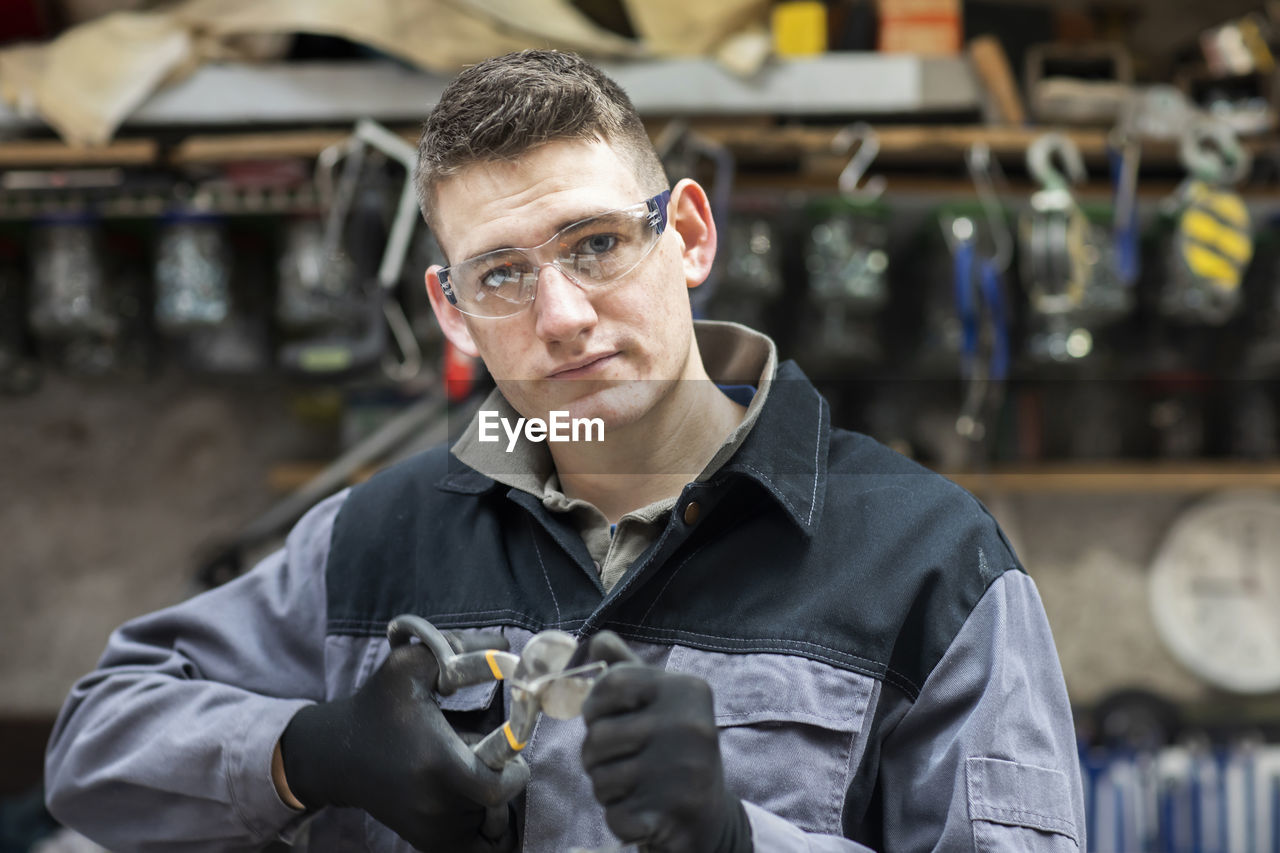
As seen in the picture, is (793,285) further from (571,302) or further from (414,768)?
(414,768)

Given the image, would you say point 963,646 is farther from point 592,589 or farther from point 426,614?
point 426,614

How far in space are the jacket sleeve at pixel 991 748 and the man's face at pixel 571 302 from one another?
0.34m

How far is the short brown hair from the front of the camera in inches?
36.4

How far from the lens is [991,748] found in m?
0.85

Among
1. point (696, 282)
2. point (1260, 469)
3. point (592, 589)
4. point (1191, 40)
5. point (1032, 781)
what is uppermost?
point (1191, 40)

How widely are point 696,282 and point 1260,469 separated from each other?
191cm

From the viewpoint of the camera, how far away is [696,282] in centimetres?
106

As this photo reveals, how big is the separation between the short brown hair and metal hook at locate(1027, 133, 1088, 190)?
1.23m

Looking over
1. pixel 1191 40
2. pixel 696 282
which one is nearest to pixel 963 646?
pixel 696 282

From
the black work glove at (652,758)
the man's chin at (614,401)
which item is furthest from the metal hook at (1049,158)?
the black work glove at (652,758)

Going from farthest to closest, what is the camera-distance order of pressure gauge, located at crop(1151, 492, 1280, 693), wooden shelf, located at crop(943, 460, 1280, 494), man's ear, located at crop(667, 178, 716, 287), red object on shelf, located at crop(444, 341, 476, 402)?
pressure gauge, located at crop(1151, 492, 1280, 693)
wooden shelf, located at crop(943, 460, 1280, 494)
red object on shelf, located at crop(444, 341, 476, 402)
man's ear, located at crop(667, 178, 716, 287)

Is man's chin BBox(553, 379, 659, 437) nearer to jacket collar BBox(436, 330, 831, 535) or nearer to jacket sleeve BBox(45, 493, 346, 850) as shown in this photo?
jacket collar BBox(436, 330, 831, 535)

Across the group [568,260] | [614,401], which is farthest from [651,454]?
[568,260]

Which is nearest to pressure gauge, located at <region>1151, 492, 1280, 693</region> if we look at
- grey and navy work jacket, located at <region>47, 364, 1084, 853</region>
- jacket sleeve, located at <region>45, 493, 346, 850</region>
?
grey and navy work jacket, located at <region>47, 364, 1084, 853</region>
